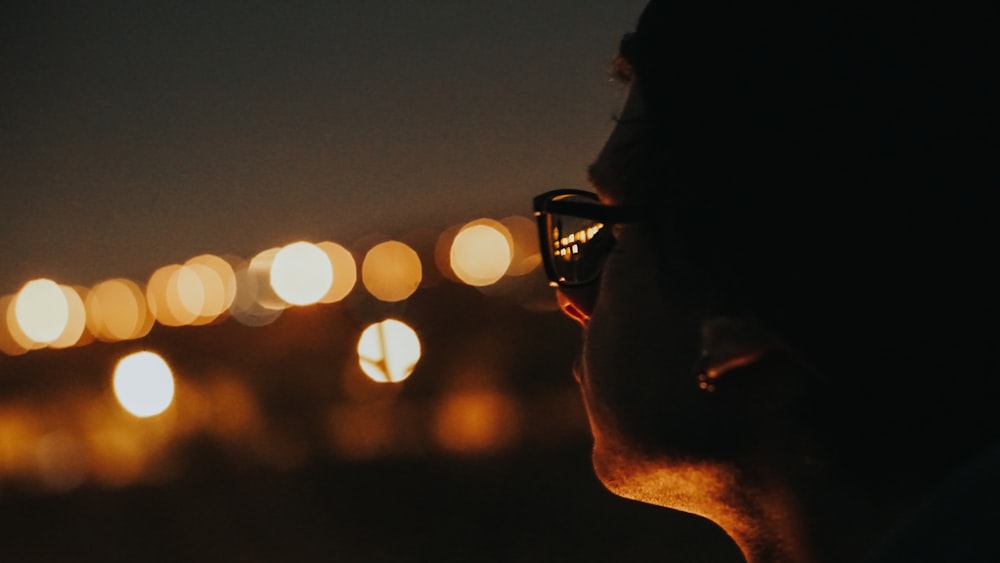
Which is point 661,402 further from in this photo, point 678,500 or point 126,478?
point 126,478

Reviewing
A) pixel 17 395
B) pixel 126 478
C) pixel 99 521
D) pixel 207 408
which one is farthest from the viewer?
pixel 17 395

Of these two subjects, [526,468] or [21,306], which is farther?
[21,306]

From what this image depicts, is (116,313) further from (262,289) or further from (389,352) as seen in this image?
(389,352)

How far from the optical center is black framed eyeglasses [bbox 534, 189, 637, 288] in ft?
7.41

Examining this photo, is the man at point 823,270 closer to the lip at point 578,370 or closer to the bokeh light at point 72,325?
the lip at point 578,370

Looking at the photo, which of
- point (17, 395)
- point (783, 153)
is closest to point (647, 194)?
→ point (783, 153)

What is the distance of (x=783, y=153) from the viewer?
1.77 metres

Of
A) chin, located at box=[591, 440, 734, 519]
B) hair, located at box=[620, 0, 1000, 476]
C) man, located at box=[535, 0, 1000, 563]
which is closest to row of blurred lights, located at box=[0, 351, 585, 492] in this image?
Answer: chin, located at box=[591, 440, 734, 519]

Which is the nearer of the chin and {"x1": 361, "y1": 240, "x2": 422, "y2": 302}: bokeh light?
the chin

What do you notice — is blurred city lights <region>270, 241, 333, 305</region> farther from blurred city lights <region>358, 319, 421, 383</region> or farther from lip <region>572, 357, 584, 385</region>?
lip <region>572, 357, 584, 385</region>

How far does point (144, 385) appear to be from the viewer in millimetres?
32938

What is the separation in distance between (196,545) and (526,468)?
5811mm

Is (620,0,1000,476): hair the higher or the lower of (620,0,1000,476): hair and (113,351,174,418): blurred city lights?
the higher

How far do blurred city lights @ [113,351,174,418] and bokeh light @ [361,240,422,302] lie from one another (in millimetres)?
10165
